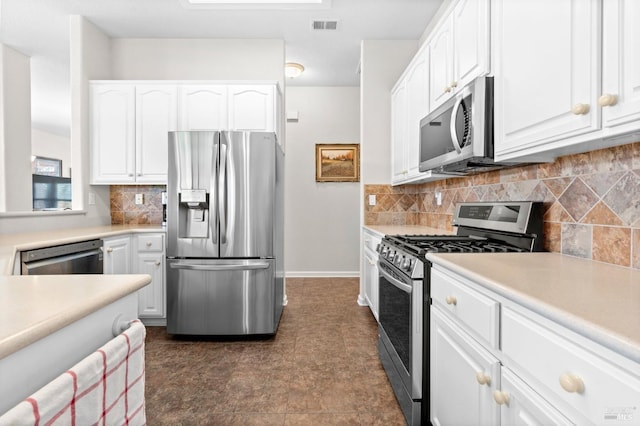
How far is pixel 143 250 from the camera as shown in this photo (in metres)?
3.06

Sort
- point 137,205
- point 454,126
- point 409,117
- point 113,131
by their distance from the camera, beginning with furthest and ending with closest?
point 137,205, point 113,131, point 409,117, point 454,126

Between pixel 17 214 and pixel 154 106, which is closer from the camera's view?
pixel 17 214

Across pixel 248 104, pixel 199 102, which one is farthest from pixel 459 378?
pixel 199 102

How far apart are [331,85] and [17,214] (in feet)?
13.0

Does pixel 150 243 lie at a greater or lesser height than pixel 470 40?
lesser

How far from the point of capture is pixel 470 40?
5.99 feet

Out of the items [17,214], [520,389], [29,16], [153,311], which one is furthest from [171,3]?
[520,389]

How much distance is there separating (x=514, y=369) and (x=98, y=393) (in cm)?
100

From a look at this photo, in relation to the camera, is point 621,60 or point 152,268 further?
point 152,268

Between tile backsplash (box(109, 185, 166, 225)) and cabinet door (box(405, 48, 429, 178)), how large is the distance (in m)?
2.52

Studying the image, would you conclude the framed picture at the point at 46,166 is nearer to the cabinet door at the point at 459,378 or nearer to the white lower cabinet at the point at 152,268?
the white lower cabinet at the point at 152,268

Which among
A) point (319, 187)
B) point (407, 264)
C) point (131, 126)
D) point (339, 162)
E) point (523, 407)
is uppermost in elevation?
point (131, 126)

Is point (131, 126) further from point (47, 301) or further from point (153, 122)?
point (47, 301)

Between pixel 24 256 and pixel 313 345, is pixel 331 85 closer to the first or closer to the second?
pixel 313 345
